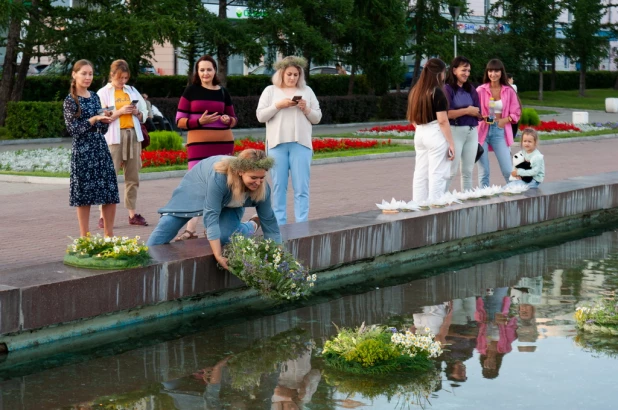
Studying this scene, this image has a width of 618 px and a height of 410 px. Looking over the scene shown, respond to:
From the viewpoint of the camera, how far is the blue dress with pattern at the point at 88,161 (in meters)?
8.77

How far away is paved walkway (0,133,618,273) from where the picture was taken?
31.2 ft

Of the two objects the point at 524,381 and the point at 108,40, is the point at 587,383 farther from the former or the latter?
the point at 108,40

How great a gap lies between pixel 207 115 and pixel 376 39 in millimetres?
23777

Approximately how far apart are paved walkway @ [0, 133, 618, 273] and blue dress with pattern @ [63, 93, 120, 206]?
0.57 meters

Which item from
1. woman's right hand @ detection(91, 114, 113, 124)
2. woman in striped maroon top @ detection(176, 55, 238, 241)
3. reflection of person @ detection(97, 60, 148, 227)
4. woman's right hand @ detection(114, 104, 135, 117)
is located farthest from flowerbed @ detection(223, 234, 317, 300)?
reflection of person @ detection(97, 60, 148, 227)

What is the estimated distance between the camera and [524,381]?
584 centimetres

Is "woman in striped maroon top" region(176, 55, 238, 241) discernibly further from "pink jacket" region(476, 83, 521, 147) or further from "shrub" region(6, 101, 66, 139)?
"shrub" region(6, 101, 66, 139)

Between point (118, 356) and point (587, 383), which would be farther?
point (118, 356)

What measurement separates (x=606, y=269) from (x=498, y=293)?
1513mm

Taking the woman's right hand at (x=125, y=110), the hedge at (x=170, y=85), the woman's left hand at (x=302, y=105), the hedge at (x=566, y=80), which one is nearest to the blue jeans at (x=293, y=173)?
the woman's left hand at (x=302, y=105)

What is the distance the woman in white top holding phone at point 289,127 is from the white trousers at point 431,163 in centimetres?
135

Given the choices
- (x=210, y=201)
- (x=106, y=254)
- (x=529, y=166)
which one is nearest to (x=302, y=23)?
(x=529, y=166)

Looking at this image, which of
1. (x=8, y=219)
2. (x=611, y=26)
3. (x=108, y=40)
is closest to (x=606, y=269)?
(x=8, y=219)

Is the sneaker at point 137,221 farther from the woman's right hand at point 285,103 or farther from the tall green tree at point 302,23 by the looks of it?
the tall green tree at point 302,23
